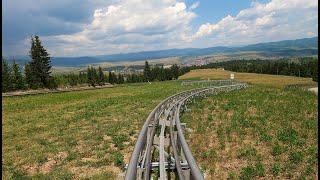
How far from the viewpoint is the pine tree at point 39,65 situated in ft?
315

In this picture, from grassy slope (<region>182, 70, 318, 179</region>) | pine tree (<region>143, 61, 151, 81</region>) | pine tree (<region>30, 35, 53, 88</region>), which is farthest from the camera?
pine tree (<region>143, 61, 151, 81</region>)

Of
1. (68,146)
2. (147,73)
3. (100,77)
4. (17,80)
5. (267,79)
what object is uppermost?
(68,146)

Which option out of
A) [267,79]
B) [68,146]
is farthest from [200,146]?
[267,79]

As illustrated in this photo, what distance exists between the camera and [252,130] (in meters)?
18.1

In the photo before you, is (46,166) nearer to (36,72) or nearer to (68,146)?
(68,146)

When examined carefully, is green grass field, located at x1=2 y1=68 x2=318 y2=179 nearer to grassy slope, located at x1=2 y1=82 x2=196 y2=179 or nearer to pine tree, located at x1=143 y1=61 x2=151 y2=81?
grassy slope, located at x1=2 y1=82 x2=196 y2=179

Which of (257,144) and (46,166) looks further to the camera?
(257,144)

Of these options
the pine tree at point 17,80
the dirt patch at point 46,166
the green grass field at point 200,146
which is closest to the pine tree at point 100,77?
the pine tree at point 17,80

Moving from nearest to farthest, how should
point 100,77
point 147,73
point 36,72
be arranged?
1. point 36,72
2. point 100,77
3. point 147,73

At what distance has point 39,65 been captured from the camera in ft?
316

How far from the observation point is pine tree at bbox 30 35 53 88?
96000mm

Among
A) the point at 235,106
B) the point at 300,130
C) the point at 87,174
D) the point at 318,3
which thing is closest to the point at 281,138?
the point at 300,130

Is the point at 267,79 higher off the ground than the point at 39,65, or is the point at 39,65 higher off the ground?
the point at 39,65

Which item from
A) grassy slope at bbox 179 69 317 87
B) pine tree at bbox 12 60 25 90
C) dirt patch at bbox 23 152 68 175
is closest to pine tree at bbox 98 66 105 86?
grassy slope at bbox 179 69 317 87
